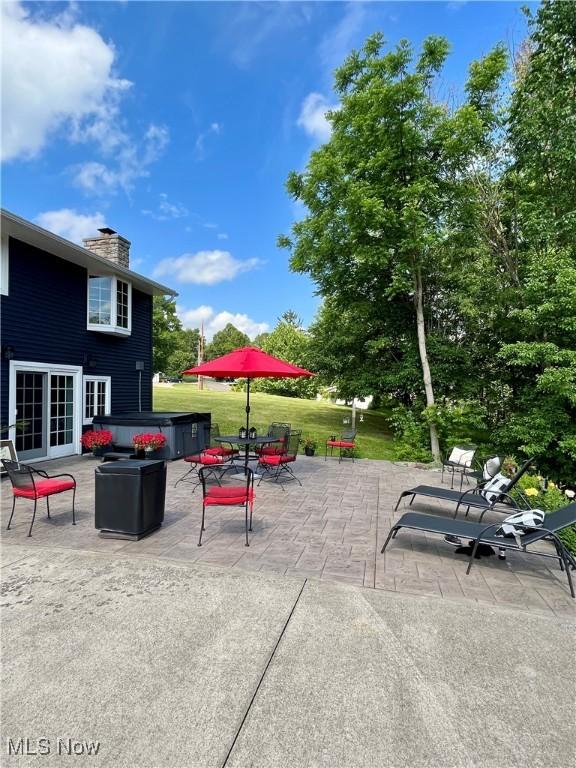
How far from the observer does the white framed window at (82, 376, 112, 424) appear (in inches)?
449

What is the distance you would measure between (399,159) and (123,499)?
11.8m

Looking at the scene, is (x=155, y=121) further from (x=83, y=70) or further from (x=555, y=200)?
(x=555, y=200)

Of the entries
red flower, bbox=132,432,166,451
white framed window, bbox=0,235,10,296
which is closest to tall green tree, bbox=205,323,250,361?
red flower, bbox=132,432,166,451

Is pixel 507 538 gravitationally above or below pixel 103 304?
below

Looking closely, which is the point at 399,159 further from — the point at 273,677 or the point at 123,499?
the point at 273,677

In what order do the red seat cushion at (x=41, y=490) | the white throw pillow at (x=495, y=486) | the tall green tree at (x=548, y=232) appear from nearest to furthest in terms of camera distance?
the red seat cushion at (x=41, y=490)
the white throw pillow at (x=495, y=486)
the tall green tree at (x=548, y=232)

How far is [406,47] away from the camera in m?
11.4

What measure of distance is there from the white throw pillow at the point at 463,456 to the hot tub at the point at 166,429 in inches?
A: 267

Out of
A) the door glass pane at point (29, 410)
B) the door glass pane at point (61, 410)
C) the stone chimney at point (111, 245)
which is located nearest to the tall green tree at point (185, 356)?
the stone chimney at point (111, 245)

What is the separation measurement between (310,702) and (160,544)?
2889 millimetres

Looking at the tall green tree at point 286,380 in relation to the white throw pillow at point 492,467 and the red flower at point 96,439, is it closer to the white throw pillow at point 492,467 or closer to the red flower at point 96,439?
the red flower at point 96,439

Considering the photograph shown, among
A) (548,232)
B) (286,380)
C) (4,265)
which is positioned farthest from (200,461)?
(286,380)

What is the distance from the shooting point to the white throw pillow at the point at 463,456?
337 inches

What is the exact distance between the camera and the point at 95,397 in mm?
11906
